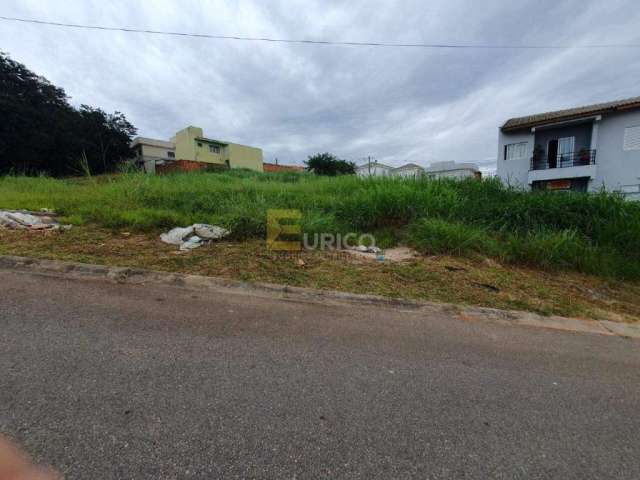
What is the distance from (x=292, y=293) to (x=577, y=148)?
762 inches

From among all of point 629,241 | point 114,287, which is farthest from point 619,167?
point 114,287

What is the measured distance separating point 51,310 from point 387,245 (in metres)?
4.36

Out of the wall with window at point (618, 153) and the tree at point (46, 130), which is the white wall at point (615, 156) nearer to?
the wall with window at point (618, 153)

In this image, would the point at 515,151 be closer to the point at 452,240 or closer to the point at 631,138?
the point at 631,138

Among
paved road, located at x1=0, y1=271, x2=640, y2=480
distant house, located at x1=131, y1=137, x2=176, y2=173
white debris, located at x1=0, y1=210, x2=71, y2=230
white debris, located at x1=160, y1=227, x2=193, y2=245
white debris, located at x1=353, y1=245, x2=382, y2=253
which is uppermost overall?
distant house, located at x1=131, y1=137, x2=176, y2=173

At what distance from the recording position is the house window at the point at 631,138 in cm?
1250

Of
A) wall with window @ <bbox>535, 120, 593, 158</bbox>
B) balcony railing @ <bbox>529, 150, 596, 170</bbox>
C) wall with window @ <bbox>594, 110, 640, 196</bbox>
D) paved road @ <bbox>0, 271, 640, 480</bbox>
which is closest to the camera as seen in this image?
paved road @ <bbox>0, 271, 640, 480</bbox>

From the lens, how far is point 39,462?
39.7 inches

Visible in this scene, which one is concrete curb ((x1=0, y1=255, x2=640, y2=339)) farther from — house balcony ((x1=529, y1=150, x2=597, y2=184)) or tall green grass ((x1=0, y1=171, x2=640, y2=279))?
house balcony ((x1=529, y1=150, x2=597, y2=184))

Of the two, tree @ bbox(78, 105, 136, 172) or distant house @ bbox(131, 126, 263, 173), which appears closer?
tree @ bbox(78, 105, 136, 172)

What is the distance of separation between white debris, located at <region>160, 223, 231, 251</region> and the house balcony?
57.9 ft

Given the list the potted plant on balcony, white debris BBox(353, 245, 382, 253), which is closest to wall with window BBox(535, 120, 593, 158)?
the potted plant on balcony

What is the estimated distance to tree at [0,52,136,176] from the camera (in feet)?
53.9

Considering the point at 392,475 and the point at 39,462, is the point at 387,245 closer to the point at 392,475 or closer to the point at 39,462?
the point at 392,475
